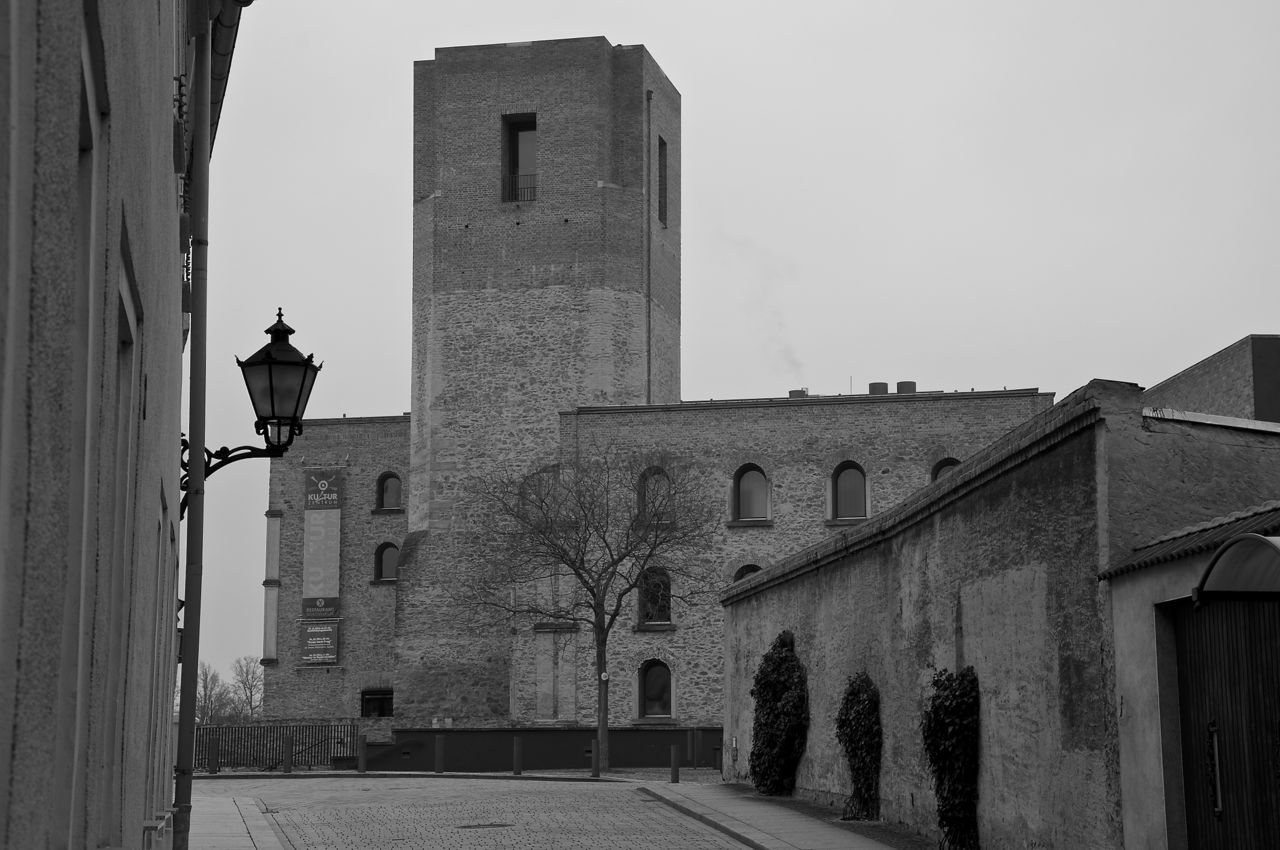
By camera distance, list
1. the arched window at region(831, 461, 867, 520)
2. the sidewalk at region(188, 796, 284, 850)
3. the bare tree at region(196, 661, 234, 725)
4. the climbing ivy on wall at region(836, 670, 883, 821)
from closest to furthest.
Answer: the sidewalk at region(188, 796, 284, 850), the climbing ivy on wall at region(836, 670, 883, 821), the arched window at region(831, 461, 867, 520), the bare tree at region(196, 661, 234, 725)

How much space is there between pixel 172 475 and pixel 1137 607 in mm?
6875

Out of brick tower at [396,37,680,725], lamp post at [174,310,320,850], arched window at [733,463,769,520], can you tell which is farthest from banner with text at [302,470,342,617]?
lamp post at [174,310,320,850]

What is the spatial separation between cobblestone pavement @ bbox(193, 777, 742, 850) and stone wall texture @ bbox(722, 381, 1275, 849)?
2.97m

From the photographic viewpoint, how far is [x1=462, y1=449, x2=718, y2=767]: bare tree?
1667 inches

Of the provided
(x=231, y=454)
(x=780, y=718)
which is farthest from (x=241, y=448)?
(x=780, y=718)

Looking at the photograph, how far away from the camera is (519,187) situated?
5138cm

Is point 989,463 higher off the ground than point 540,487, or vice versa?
point 540,487

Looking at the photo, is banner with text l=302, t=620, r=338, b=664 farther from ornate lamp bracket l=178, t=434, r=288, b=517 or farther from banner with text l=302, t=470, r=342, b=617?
ornate lamp bracket l=178, t=434, r=288, b=517

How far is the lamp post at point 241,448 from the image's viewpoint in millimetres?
11414

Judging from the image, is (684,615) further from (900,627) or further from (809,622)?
(900,627)

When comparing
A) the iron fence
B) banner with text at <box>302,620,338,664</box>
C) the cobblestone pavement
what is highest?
banner with text at <box>302,620,338,664</box>

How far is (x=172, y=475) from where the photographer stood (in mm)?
11672

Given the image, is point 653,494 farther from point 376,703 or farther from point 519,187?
point 376,703

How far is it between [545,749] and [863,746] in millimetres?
23202
